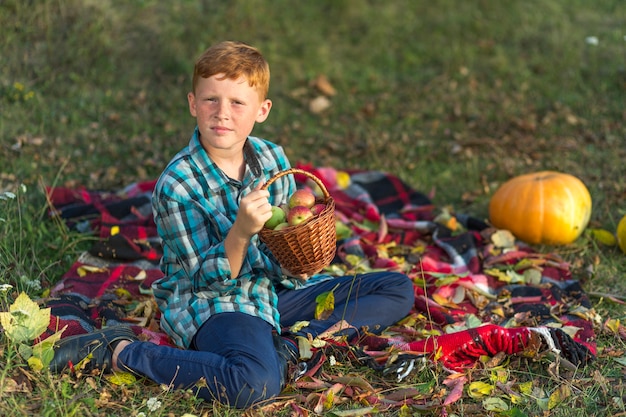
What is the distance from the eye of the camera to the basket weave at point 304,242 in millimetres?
3512

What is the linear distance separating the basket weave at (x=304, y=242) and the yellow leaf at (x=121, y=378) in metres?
0.88

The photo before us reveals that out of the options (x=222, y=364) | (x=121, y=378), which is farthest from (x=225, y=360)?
(x=121, y=378)

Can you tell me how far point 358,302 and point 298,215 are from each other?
83cm

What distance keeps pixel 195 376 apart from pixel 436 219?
110 inches

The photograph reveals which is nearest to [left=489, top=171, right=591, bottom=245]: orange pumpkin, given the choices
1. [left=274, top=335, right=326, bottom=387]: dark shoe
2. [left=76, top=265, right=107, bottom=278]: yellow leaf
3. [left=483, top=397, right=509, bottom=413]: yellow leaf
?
[left=483, top=397, right=509, bottom=413]: yellow leaf

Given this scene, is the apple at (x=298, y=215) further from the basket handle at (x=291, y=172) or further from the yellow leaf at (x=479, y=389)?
the yellow leaf at (x=479, y=389)

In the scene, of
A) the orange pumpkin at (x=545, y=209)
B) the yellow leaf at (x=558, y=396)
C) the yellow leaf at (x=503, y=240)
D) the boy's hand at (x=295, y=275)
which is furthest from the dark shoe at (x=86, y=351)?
the orange pumpkin at (x=545, y=209)

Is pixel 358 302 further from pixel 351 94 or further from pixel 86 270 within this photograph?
pixel 351 94

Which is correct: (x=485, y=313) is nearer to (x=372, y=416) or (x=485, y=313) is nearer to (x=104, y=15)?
(x=372, y=416)

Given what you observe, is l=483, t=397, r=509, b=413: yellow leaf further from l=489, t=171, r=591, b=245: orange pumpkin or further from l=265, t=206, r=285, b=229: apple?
l=489, t=171, r=591, b=245: orange pumpkin

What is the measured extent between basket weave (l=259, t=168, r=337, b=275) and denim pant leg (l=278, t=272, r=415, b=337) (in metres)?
0.44

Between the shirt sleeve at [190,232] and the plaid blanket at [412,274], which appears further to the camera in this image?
the plaid blanket at [412,274]

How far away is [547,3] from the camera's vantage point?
9.33 metres

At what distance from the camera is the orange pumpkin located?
17.8 feet
